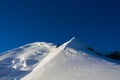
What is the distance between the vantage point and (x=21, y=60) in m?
36.9

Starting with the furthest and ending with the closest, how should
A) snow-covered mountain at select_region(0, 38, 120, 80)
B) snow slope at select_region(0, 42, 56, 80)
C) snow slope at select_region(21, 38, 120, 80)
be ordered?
snow slope at select_region(0, 42, 56, 80) → snow-covered mountain at select_region(0, 38, 120, 80) → snow slope at select_region(21, 38, 120, 80)

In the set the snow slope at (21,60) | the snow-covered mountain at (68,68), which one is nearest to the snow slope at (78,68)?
the snow-covered mountain at (68,68)

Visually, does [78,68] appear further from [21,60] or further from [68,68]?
[21,60]

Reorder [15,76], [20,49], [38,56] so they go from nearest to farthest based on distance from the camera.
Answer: [15,76] < [38,56] < [20,49]

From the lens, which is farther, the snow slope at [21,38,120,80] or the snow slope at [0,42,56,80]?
the snow slope at [0,42,56,80]

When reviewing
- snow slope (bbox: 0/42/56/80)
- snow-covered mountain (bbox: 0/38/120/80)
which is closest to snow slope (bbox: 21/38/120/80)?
snow-covered mountain (bbox: 0/38/120/80)

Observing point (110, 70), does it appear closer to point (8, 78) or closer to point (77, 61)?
point (77, 61)

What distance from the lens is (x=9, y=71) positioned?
3250 cm

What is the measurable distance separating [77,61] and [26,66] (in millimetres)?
11498

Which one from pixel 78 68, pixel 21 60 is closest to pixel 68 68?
pixel 78 68

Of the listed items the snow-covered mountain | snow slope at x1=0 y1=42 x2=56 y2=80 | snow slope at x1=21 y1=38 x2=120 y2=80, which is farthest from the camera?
snow slope at x1=0 y1=42 x2=56 y2=80

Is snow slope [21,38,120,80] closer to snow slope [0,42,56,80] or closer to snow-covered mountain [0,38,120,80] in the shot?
snow-covered mountain [0,38,120,80]

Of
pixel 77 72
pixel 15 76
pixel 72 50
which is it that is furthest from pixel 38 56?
pixel 77 72

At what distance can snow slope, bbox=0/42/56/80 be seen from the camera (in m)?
31.1
